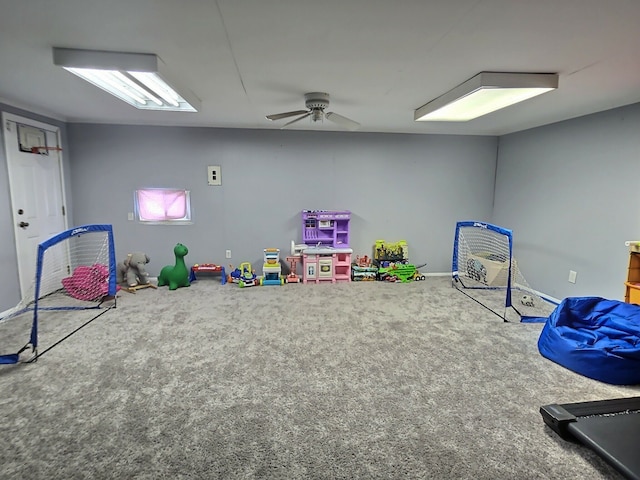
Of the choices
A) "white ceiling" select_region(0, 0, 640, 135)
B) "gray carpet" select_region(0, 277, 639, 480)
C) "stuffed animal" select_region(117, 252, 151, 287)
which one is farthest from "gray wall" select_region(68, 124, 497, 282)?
"gray carpet" select_region(0, 277, 639, 480)

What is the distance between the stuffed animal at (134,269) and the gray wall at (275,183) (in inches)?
13.3

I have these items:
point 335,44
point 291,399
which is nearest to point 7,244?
point 291,399

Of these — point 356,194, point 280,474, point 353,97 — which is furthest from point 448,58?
point 356,194

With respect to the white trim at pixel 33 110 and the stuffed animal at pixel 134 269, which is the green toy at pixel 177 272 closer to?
the stuffed animal at pixel 134 269

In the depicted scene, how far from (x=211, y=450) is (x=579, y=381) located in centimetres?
261

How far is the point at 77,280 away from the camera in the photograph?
420cm

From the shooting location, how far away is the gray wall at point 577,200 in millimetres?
3428

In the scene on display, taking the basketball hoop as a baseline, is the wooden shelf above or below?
below

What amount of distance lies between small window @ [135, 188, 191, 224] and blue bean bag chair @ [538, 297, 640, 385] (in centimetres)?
470

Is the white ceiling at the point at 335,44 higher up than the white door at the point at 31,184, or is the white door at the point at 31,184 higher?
the white ceiling at the point at 335,44

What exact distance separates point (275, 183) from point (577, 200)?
157 inches

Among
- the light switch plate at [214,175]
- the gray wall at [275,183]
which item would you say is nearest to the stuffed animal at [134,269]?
the gray wall at [275,183]

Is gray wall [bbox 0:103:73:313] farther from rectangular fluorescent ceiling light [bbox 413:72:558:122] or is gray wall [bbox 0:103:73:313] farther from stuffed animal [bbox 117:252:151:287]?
rectangular fluorescent ceiling light [bbox 413:72:558:122]

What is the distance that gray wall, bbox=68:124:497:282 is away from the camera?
15.5 ft
